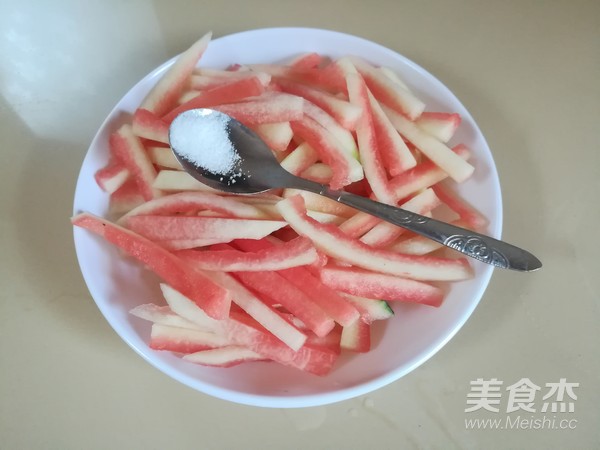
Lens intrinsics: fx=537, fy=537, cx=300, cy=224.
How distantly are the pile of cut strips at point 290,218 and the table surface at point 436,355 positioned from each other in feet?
0.58

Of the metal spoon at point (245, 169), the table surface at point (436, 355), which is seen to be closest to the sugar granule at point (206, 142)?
the metal spoon at point (245, 169)

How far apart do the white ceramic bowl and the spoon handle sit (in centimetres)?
5

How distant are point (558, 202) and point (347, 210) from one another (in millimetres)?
509

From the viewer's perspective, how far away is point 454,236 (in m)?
0.89

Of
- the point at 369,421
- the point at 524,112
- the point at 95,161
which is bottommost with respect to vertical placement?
the point at 369,421

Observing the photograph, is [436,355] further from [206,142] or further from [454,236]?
[206,142]

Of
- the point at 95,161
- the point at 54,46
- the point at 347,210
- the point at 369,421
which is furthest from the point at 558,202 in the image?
the point at 54,46

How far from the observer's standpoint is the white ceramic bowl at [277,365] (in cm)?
89

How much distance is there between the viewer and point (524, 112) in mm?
1271

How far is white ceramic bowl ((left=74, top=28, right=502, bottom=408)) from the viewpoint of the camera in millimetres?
885

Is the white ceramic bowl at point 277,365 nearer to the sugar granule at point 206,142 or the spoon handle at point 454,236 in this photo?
the spoon handle at point 454,236

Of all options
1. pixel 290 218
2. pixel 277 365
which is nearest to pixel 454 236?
pixel 290 218

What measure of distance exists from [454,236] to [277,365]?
383mm

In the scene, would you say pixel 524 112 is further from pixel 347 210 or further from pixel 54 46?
pixel 54 46
